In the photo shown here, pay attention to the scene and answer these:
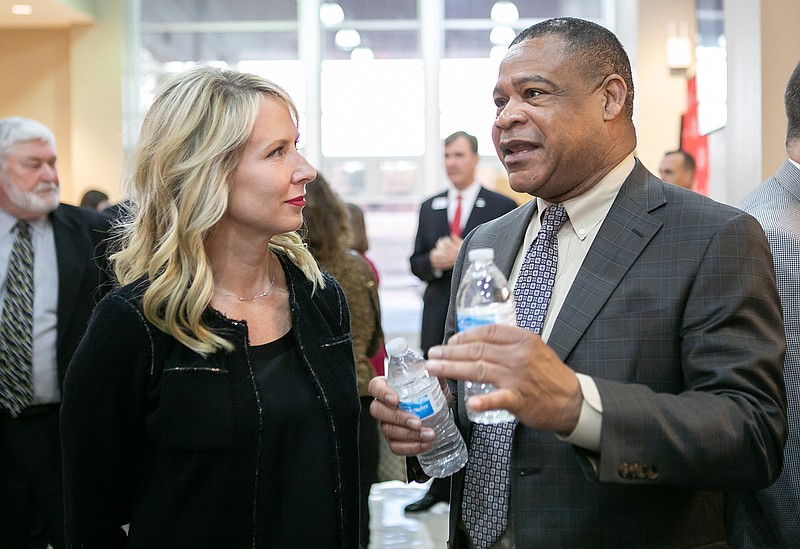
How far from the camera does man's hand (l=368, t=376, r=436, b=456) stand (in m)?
1.69

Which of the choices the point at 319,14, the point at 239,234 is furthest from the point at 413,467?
the point at 319,14

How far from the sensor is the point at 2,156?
143 inches

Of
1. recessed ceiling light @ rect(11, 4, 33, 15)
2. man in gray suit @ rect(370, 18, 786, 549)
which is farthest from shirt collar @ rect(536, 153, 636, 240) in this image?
recessed ceiling light @ rect(11, 4, 33, 15)

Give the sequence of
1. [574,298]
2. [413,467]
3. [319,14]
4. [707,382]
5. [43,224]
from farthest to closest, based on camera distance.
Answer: [319,14]
[43,224]
[413,467]
[574,298]
[707,382]

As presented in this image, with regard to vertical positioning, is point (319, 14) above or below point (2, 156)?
above

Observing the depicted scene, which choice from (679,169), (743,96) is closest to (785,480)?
(743,96)

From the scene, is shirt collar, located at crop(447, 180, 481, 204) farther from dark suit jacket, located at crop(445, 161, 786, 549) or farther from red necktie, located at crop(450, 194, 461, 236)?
dark suit jacket, located at crop(445, 161, 786, 549)

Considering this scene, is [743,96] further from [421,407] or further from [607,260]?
[421,407]

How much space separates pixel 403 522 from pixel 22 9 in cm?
837

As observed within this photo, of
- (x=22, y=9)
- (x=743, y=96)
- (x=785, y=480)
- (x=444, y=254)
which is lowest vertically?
(x=785, y=480)

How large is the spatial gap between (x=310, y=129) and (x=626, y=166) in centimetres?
989

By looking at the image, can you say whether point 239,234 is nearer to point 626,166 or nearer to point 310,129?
point 626,166

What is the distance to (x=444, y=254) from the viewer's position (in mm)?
5211

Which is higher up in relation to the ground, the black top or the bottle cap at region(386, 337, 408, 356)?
the bottle cap at region(386, 337, 408, 356)
